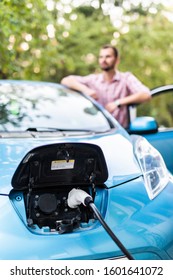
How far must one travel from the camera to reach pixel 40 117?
361cm

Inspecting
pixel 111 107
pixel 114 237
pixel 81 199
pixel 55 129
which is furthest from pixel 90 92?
pixel 114 237

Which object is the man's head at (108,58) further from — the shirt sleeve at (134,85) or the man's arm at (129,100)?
the man's arm at (129,100)

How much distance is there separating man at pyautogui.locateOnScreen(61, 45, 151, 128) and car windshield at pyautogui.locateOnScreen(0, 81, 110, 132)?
33.4 inches

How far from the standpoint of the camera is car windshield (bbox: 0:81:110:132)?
3.49 m

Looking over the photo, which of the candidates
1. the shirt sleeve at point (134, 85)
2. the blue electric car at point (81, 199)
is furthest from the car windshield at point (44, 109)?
the shirt sleeve at point (134, 85)

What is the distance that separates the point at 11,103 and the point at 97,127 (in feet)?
2.19

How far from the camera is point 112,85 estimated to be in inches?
200

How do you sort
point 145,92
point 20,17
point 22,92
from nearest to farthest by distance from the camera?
1. point 22,92
2. point 145,92
3. point 20,17

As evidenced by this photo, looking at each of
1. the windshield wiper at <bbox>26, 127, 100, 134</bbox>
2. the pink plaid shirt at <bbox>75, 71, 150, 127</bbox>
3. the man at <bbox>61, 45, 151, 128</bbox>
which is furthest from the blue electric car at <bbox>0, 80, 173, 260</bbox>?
the pink plaid shirt at <bbox>75, 71, 150, 127</bbox>

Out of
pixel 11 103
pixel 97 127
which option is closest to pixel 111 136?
pixel 97 127

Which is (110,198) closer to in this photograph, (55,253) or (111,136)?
(55,253)

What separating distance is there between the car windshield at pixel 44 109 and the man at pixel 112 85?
0.85m

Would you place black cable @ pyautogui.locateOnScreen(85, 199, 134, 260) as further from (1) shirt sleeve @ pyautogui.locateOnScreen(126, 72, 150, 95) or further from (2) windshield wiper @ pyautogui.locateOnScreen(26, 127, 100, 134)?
(1) shirt sleeve @ pyautogui.locateOnScreen(126, 72, 150, 95)

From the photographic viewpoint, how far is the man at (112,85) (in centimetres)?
491
